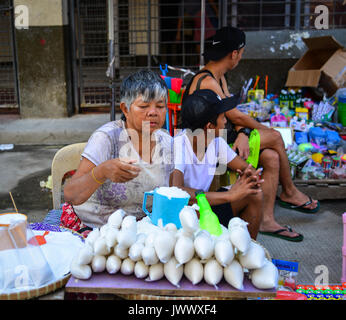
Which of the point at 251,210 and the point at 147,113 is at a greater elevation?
the point at 147,113

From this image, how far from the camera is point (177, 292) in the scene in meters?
1.42

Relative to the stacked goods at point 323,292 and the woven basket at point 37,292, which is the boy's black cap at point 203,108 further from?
the woven basket at point 37,292

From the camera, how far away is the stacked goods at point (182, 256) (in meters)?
1.39

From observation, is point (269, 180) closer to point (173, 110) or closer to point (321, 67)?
point (173, 110)

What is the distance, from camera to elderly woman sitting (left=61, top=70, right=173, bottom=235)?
2064 millimetres

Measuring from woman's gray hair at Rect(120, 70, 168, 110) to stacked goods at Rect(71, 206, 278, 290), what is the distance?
77 centimetres

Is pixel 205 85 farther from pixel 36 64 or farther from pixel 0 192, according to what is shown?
pixel 36 64

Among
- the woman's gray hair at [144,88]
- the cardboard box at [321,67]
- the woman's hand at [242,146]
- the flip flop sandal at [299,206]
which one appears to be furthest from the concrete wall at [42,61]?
Result: the woman's gray hair at [144,88]

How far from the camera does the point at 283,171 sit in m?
3.82

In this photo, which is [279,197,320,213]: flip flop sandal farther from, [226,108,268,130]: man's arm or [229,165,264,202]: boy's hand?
[229,165,264,202]: boy's hand

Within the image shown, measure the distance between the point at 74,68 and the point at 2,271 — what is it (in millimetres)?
5817

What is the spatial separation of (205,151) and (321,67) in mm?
3223

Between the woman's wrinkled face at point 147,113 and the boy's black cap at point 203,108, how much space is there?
19.3 inches

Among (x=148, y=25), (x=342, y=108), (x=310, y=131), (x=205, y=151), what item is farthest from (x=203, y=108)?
(x=148, y=25)
